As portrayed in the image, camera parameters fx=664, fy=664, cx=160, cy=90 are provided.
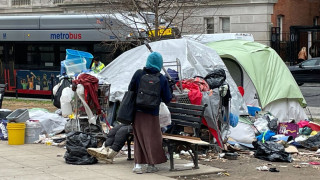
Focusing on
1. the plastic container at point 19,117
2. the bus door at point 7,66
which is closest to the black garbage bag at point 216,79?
the plastic container at point 19,117

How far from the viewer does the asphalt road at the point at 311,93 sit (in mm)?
23153

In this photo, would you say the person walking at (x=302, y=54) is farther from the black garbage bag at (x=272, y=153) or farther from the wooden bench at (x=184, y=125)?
the wooden bench at (x=184, y=125)

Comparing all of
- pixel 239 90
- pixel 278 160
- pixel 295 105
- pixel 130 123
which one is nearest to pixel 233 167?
pixel 278 160

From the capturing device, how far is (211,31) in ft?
118

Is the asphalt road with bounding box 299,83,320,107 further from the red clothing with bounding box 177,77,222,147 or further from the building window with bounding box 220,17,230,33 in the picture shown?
the red clothing with bounding box 177,77,222,147

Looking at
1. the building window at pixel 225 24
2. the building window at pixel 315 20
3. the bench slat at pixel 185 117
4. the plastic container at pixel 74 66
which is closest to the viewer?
the bench slat at pixel 185 117

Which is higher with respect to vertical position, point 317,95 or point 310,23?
point 310,23

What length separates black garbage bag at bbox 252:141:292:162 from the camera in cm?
1133

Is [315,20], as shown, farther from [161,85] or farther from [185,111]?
[161,85]

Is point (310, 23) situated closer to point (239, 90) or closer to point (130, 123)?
point (239, 90)

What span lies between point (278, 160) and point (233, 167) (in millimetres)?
1041

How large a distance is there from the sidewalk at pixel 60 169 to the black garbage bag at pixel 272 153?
1500 mm

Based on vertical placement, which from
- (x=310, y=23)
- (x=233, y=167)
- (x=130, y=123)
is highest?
(x=310, y=23)

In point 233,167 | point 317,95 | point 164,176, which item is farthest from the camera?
point 317,95
